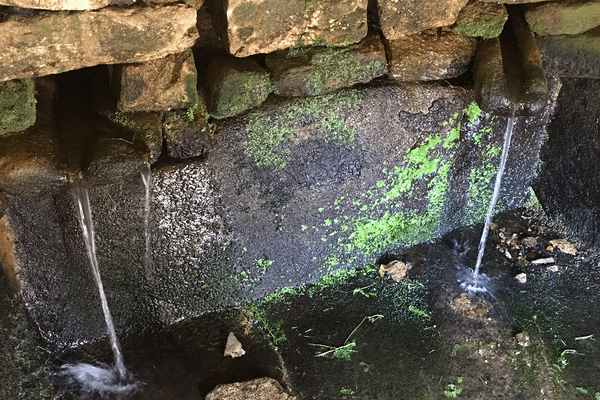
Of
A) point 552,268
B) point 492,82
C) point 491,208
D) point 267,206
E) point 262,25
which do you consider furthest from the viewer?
point 491,208

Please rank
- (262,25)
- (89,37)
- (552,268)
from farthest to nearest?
1. (552,268)
2. (262,25)
3. (89,37)

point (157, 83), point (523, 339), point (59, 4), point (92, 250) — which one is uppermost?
point (59, 4)

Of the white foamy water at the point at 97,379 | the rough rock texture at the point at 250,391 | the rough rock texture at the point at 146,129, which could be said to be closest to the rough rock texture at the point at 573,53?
the rough rock texture at the point at 146,129

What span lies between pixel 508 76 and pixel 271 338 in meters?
1.85

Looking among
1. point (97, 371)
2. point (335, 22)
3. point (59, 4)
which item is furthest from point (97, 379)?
point (335, 22)

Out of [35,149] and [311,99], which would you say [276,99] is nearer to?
[311,99]

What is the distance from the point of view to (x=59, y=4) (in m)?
1.98

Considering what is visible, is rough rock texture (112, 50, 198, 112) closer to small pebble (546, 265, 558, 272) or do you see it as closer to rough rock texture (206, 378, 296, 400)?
rough rock texture (206, 378, 296, 400)

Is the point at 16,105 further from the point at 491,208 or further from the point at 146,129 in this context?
the point at 491,208

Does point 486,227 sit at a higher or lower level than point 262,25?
lower

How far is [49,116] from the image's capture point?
99.9 inches

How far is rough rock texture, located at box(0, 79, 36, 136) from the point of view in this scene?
226 centimetres

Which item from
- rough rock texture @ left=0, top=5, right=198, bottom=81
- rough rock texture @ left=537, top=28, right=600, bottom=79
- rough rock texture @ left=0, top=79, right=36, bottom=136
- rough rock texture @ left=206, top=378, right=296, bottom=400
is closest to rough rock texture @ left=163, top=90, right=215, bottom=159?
rough rock texture @ left=0, top=5, right=198, bottom=81

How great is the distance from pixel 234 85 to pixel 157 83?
13.2 inches
